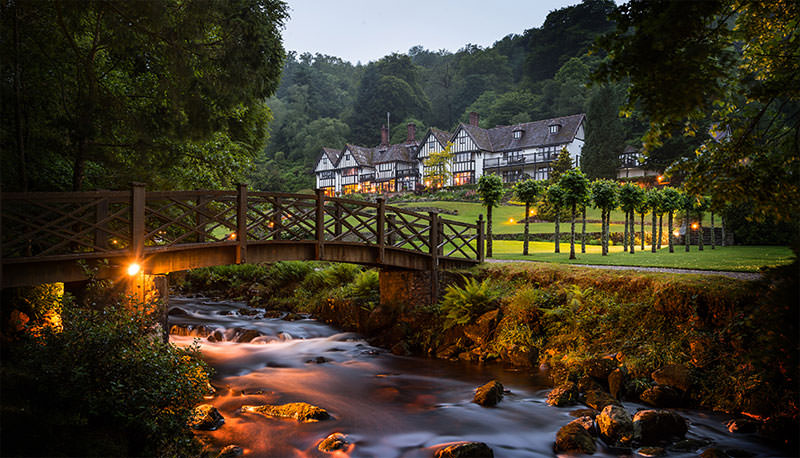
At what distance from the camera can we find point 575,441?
7.59 m

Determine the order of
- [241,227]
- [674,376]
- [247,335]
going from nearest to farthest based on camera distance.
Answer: [674,376] < [241,227] < [247,335]

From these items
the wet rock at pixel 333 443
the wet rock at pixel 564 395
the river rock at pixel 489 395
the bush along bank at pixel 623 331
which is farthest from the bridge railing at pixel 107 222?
the wet rock at pixel 564 395

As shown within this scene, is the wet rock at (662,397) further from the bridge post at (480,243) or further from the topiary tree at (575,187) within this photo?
the topiary tree at (575,187)

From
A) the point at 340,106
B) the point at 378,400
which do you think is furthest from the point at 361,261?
the point at 340,106

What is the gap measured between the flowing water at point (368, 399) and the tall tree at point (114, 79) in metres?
6.06

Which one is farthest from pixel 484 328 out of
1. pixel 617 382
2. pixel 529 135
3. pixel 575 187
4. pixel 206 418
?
pixel 529 135

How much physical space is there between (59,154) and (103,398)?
254 inches

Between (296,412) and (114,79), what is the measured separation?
919 cm

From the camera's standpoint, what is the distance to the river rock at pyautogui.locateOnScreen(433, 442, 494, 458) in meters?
7.26

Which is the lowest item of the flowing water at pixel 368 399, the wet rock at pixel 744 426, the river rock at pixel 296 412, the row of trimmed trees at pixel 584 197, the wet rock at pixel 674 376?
the flowing water at pixel 368 399

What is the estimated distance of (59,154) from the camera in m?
10.2

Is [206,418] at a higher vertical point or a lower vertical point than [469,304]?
lower

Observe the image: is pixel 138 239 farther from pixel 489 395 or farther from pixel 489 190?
pixel 489 190

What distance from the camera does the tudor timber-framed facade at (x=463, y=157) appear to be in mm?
58844
